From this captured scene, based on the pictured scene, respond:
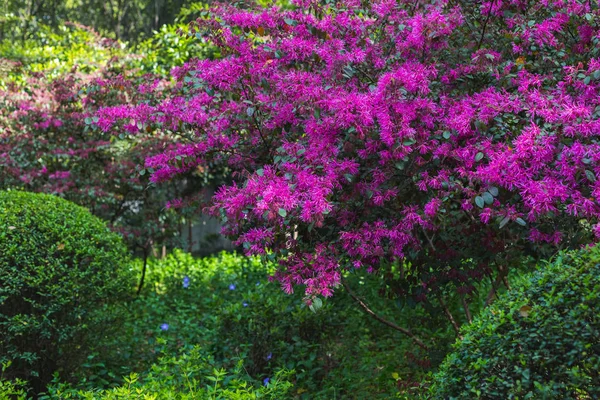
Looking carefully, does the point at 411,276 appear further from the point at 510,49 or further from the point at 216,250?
the point at 216,250

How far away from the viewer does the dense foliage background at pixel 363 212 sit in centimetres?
259

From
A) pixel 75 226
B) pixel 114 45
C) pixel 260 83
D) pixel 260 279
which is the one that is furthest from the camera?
pixel 114 45

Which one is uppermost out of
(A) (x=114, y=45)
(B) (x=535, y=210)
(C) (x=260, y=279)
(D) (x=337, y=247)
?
(A) (x=114, y=45)

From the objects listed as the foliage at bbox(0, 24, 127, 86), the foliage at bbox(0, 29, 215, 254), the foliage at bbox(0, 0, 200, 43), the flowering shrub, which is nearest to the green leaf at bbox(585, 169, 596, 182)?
the flowering shrub

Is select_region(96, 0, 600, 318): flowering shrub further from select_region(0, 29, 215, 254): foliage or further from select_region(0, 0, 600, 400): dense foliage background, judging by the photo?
select_region(0, 29, 215, 254): foliage

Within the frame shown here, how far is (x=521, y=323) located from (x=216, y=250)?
8.93 m

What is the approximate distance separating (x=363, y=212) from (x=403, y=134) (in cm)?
53

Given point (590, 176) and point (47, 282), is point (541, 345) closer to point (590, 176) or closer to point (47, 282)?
point (590, 176)

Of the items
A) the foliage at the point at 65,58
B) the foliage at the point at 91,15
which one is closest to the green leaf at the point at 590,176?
the foliage at the point at 65,58

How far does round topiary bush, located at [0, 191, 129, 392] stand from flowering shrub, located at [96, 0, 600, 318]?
772mm

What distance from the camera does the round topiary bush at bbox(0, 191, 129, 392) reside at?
3834 millimetres

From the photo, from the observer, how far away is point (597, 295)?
1.97 m

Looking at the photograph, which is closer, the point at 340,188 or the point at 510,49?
the point at 340,188

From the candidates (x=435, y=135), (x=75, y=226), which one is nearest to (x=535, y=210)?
(x=435, y=135)
